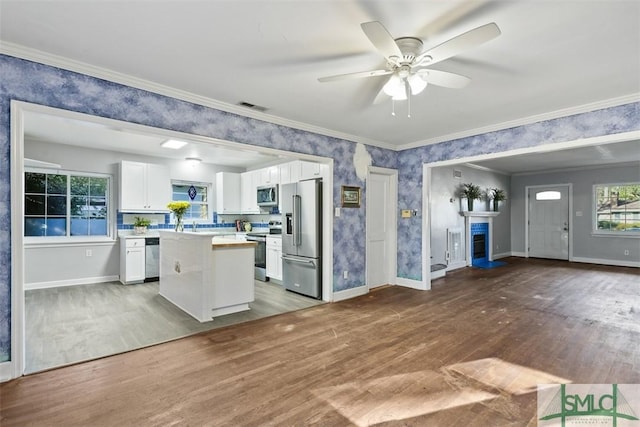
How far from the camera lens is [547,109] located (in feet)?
12.4

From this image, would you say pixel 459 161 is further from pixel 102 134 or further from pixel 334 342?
pixel 102 134

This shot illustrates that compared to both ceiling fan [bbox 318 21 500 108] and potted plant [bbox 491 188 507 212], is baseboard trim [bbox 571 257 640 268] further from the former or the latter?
ceiling fan [bbox 318 21 500 108]

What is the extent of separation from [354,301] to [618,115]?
3869 millimetres

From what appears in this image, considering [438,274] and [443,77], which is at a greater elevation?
[443,77]

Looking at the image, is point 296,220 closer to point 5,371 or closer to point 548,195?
point 5,371

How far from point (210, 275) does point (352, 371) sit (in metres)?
2.02

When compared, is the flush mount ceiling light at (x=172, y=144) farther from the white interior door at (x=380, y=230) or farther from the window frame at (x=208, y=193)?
the white interior door at (x=380, y=230)

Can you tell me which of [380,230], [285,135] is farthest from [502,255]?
[285,135]

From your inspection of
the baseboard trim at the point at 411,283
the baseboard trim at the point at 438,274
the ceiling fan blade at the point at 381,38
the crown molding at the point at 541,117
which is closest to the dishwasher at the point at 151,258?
the baseboard trim at the point at 411,283

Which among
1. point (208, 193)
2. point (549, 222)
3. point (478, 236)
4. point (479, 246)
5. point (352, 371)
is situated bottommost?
point (352, 371)

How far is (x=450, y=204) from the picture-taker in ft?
23.9

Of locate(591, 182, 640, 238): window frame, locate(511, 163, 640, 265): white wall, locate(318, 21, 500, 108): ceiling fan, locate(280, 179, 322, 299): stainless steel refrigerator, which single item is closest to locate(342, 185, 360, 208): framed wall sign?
locate(280, 179, 322, 299): stainless steel refrigerator

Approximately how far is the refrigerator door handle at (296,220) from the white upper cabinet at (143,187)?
3146 millimetres

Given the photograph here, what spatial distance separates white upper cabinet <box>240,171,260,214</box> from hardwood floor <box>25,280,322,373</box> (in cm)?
221
